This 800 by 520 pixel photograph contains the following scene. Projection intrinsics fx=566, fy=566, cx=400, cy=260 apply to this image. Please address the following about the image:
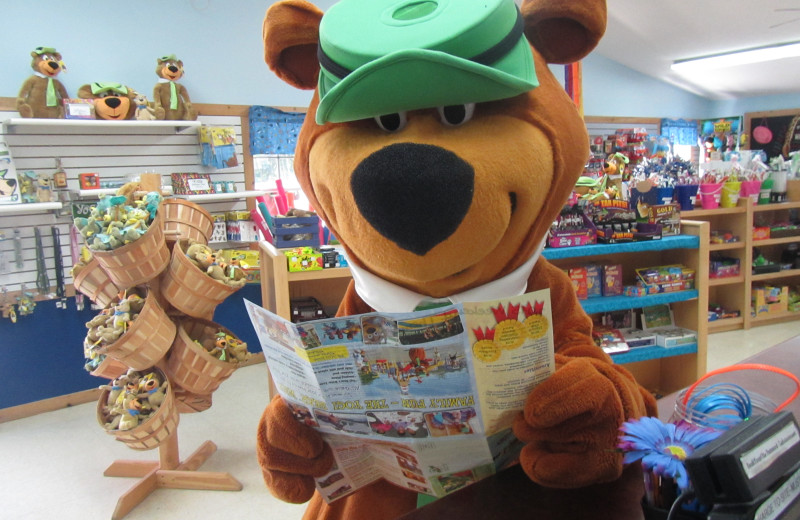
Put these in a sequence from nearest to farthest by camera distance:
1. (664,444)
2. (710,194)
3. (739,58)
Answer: (664,444) → (710,194) → (739,58)

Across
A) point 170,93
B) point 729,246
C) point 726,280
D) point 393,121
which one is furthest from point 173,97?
point 726,280


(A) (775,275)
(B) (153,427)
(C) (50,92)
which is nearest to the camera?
(B) (153,427)

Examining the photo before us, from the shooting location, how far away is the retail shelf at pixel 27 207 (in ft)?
11.2

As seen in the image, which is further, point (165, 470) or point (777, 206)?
point (777, 206)

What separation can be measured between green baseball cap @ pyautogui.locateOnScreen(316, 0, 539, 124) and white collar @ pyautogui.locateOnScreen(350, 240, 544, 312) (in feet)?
0.92

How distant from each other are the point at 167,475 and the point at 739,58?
7.52m

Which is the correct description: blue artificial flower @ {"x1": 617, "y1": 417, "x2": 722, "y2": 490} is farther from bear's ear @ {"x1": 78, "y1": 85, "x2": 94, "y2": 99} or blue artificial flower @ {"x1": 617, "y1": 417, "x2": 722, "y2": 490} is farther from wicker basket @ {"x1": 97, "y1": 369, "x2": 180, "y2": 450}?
bear's ear @ {"x1": 78, "y1": 85, "x2": 94, "y2": 99}

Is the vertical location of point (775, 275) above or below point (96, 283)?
below

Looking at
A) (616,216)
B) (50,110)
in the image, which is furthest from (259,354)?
(616,216)

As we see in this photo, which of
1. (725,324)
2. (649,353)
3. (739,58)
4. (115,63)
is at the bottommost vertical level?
(725,324)

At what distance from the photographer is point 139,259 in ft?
6.72

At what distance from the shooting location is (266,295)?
2961 mm

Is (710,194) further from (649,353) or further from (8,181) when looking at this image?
(8,181)

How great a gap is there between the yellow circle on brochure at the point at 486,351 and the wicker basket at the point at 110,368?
203cm
